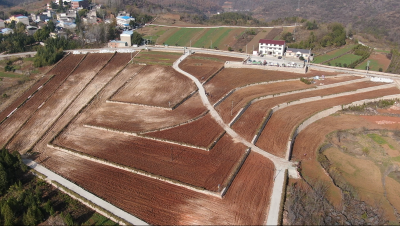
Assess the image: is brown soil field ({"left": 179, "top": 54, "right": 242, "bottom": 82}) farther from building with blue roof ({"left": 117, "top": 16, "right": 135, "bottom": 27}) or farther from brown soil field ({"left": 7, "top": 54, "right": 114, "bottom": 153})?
building with blue roof ({"left": 117, "top": 16, "right": 135, "bottom": 27})

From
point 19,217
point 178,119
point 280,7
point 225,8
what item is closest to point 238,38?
point 178,119

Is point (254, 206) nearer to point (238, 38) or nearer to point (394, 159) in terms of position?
point (394, 159)

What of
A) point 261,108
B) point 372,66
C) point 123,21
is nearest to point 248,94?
point 261,108

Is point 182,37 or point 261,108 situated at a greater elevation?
point 182,37

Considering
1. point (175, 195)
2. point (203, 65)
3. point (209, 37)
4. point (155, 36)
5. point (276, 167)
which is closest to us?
point (175, 195)

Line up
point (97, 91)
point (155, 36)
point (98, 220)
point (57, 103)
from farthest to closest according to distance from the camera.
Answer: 1. point (155, 36)
2. point (97, 91)
3. point (57, 103)
4. point (98, 220)

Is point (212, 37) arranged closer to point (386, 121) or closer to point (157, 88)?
point (157, 88)
